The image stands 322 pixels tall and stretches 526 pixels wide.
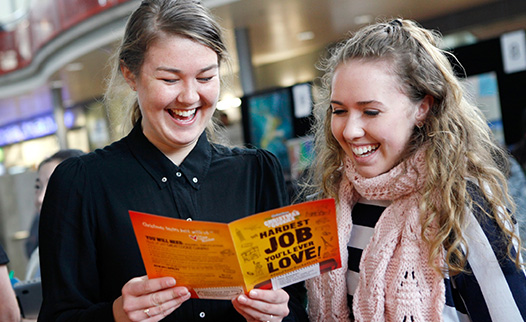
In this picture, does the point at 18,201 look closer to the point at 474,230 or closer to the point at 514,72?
the point at 514,72

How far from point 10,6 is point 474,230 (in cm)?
1693

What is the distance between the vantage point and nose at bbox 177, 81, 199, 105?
1.55m

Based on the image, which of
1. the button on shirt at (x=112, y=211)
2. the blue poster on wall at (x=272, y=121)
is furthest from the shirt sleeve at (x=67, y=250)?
the blue poster on wall at (x=272, y=121)

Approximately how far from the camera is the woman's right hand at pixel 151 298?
1340 mm

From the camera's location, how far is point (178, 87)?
156cm

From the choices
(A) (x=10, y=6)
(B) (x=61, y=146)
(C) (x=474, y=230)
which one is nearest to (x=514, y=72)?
(C) (x=474, y=230)

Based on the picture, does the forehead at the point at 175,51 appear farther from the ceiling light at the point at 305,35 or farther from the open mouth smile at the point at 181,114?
the ceiling light at the point at 305,35

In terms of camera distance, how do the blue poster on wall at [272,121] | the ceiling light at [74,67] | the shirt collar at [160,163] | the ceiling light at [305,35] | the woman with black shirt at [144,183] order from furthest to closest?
the ceiling light at [74,67] < the ceiling light at [305,35] < the blue poster on wall at [272,121] < the shirt collar at [160,163] < the woman with black shirt at [144,183]

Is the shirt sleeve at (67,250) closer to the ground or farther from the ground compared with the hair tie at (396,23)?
closer to the ground

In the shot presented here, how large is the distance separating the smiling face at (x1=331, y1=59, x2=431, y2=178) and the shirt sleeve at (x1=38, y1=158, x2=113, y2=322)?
76cm

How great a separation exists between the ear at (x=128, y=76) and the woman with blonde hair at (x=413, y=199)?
0.59m

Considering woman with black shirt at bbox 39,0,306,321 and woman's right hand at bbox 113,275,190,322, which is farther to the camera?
woman with black shirt at bbox 39,0,306,321

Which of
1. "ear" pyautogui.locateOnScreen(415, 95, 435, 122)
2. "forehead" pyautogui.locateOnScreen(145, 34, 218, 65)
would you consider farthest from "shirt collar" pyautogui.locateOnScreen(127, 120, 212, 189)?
"ear" pyautogui.locateOnScreen(415, 95, 435, 122)

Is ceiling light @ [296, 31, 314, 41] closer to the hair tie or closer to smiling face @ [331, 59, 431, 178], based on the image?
the hair tie
